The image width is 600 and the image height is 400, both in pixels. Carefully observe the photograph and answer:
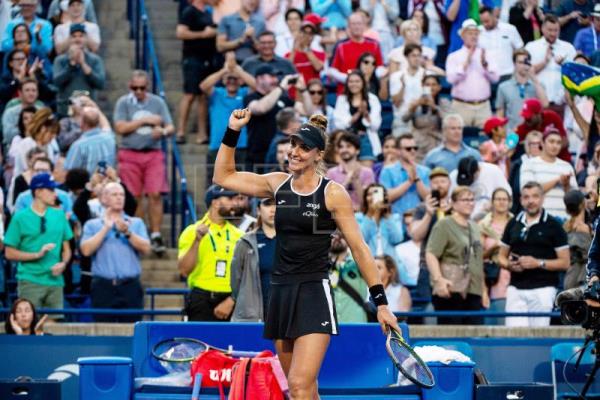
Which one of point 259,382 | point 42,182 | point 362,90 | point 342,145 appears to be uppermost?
point 362,90

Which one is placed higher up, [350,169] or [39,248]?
[350,169]

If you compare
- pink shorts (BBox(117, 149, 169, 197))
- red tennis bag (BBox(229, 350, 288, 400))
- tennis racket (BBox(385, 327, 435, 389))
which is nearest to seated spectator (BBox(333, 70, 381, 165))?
pink shorts (BBox(117, 149, 169, 197))

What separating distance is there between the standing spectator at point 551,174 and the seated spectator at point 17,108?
5392mm

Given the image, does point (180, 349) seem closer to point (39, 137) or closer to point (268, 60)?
point (39, 137)

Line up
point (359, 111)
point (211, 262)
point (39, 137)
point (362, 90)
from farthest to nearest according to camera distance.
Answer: point (362, 90), point (359, 111), point (39, 137), point (211, 262)

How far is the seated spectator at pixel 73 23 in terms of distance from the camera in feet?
54.0

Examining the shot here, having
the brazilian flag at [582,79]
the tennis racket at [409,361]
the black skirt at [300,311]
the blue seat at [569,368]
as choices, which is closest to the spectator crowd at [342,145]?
the brazilian flag at [582,79]

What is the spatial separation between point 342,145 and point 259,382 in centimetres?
539

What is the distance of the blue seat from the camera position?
12.1 metres

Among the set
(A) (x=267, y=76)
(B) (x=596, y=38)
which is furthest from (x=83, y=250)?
(B) (x=596, y=38)

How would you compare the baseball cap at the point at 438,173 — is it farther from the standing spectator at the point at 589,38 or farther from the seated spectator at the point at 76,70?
the standing spectator at the point at 589,38

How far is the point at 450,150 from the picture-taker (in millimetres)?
15125

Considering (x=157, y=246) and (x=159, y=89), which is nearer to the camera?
(x=157, y=246)

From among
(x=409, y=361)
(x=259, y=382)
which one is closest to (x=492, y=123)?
(x=259, y=382)
